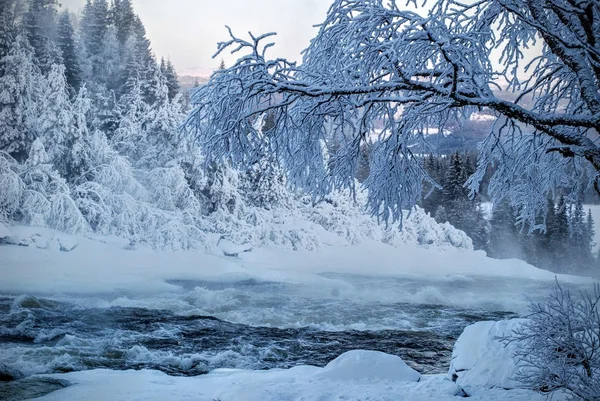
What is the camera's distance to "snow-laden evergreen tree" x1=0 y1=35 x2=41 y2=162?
358 cm

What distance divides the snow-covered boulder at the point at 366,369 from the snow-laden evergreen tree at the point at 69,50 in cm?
326

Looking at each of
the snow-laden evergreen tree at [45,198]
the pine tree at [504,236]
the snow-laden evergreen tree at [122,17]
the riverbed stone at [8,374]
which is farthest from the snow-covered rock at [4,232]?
the pine tree at [504,236]

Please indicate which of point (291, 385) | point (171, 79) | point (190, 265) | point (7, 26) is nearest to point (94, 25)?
point (7, 26)

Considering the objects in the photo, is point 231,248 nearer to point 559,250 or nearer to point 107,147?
point 107,147

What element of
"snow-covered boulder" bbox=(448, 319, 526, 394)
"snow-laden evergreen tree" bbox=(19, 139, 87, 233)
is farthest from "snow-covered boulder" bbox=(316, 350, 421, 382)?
"snow-laden evergreen tree" bbox=(19, 139, 87, 233)

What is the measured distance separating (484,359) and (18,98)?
4.01 meters

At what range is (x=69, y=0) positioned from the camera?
12.9ft

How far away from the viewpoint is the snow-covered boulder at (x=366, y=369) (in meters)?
3.51

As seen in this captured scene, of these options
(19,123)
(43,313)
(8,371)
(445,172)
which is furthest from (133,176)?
(445,172)

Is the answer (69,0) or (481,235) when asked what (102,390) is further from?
(481,235)

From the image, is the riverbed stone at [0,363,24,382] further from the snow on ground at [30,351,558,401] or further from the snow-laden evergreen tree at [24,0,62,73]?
the snow-laden evergreen tree at [24,0,62,73]

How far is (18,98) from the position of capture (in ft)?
11.9

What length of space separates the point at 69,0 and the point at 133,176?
1.61 m

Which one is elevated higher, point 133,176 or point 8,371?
point 133,176
